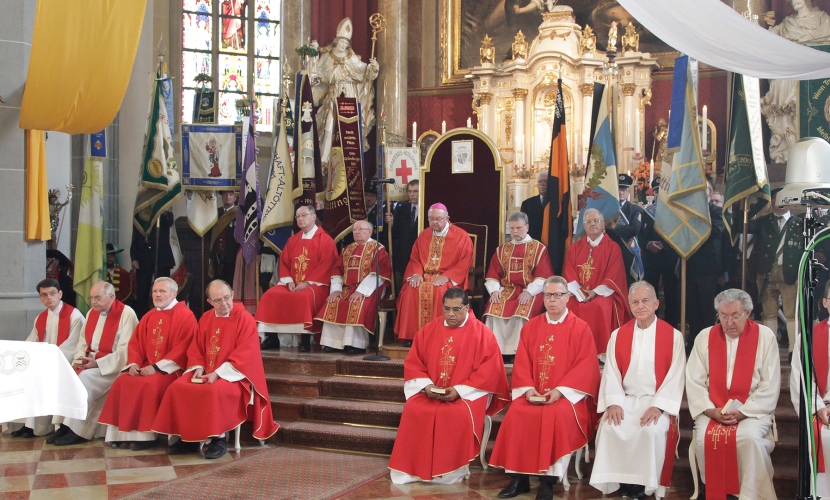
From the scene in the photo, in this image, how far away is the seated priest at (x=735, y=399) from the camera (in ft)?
19.3

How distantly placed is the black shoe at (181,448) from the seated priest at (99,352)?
87 cm

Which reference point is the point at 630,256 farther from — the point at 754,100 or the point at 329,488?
the point at 329,488

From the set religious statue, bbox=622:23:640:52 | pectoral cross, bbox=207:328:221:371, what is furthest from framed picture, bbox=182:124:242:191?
religious statue, bbox=622:23:640:52

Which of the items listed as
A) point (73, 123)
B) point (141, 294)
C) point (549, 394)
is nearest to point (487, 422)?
point (549, 394)

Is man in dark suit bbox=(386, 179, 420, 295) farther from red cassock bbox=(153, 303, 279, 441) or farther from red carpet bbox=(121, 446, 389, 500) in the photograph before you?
red carpet bbox=(121, 446, 389, 500)

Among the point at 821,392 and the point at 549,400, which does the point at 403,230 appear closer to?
the point at 549,400

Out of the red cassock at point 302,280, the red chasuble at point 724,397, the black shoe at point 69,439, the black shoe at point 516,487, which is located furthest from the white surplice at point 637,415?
A: the black shoe at point 69,439

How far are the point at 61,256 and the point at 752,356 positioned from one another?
26.3 feet

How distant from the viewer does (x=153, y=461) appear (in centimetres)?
720

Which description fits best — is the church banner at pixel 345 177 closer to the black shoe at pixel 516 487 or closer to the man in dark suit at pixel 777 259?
the man in dark suit at pixel 777 259

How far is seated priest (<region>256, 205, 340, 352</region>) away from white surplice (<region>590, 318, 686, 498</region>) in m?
3.80

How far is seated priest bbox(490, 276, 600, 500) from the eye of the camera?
6277 mm

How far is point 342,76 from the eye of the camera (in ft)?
46.8

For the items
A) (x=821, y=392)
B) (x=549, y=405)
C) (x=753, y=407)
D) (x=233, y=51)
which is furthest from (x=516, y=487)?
(x=233, y=51)
